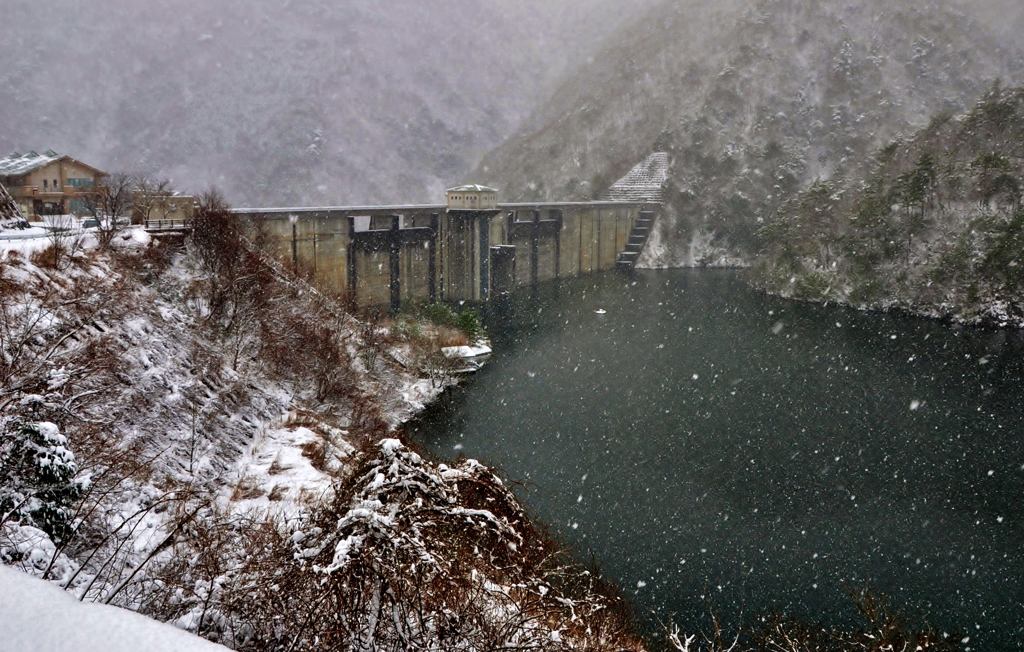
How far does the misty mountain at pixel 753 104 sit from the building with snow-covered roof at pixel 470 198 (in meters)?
33.5

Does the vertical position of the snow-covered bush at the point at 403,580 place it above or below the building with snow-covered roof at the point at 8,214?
below

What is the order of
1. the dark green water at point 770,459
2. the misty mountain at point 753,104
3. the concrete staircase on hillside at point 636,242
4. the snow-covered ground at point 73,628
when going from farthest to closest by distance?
the misty mountain at point 753,104 → the concrete staircase on hillside at point 636,242 → the dark green water at point 770,459 → the snow-covered ground at point 73,628

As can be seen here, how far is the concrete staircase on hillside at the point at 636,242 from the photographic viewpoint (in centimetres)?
8694

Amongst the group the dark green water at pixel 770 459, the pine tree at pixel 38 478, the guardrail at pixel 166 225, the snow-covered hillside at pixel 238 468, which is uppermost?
the guardrail at pixel 166 225

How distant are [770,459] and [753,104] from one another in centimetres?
8592

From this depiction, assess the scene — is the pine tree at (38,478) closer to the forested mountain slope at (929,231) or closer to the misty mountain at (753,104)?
the forested mountain slope at (929,231)

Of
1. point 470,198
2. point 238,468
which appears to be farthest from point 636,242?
point 238,468

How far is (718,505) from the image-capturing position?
75.6 feet

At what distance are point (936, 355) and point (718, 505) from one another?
26573mm

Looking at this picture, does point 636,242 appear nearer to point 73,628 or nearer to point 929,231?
point 929,231

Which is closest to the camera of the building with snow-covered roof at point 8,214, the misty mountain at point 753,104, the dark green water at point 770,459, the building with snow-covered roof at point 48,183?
the dark green water at point 770,459

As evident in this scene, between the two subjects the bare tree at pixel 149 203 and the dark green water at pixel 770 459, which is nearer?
the dark green water at pixel 770 459

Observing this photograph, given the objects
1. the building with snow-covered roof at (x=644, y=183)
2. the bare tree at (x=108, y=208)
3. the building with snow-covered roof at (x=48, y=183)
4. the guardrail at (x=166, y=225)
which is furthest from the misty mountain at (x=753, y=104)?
the bare tree at (x=108, y=208)

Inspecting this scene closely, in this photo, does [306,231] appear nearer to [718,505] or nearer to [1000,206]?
[718,505]
